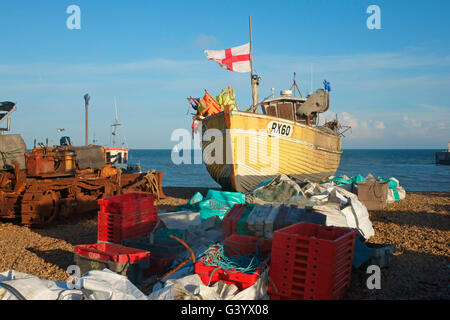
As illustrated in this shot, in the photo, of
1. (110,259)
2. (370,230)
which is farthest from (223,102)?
(110,259)

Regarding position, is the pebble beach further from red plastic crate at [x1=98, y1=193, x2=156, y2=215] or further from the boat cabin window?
the boat cabin window

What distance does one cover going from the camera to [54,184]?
992 cm

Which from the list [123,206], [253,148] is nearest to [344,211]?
[123,206]

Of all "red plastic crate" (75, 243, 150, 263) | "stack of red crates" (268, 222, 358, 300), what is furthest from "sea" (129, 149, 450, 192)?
"red plastic crate" (75, 243, 150, 263)

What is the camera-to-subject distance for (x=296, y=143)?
15.1m

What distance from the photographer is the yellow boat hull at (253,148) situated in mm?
13648

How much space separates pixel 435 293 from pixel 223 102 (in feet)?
44.2

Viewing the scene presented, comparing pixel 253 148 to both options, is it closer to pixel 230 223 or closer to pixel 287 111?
pixel 287 111

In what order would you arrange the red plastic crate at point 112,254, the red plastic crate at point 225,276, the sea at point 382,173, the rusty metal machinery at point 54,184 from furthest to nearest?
the sea at point 382,173
the rusty metal machinery at point 54,184
the red plastic crate at point 112,254
the red plastic crate at point 225,276

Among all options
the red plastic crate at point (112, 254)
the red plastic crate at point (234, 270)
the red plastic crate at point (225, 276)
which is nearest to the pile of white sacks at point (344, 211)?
the red plastic crate at point (234, 270)

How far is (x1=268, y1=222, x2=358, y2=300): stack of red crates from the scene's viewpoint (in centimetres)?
411

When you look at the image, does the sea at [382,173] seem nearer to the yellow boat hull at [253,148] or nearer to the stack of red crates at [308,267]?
the yellow boat hull at [253,148]

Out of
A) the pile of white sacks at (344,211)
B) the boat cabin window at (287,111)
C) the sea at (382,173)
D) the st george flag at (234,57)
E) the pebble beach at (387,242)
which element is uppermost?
the st george flag at (234,57)

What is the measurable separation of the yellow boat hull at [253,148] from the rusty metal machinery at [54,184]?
13.6 feet
